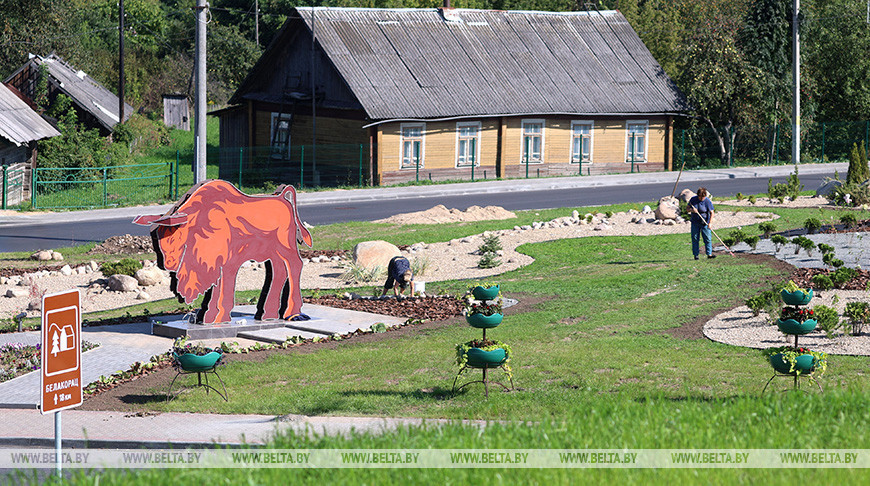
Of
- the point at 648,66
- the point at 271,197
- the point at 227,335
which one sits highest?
the point at 648,66

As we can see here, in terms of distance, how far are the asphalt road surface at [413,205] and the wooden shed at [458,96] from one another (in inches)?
176

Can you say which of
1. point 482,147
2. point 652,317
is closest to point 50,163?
point 482,147

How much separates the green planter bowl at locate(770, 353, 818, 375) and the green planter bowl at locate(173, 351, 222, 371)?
255 inches

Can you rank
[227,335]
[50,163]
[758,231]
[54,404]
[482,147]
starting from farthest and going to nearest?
[482,147] → [50,163] → [758,231] → [227,335] → [54,404]

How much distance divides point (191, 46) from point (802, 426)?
7307 cm

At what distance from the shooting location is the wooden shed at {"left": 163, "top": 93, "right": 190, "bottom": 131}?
63.0 meters

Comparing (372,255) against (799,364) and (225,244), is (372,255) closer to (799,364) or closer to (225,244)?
(225,244)

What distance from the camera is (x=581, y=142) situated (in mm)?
46688

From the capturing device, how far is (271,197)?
A: 1612 cm

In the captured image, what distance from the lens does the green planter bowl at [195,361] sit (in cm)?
1204

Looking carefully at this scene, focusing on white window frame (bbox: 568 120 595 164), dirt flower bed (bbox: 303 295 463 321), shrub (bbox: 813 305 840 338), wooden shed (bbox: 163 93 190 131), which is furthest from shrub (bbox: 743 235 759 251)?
wooden shed (bbox: 163 93 190 131)

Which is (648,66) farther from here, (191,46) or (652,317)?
(191,46)

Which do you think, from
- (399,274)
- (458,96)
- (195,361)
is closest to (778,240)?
(399,274)

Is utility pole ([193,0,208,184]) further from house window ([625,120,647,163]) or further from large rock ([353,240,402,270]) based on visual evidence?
house window ([625,120,647,163])
